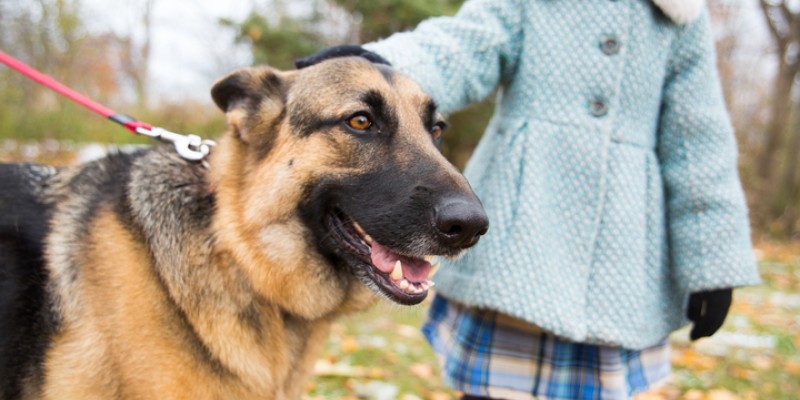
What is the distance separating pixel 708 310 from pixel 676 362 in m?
3.24

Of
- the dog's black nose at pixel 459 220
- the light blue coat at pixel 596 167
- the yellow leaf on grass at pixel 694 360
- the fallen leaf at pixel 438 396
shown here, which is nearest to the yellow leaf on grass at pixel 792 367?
the yellow leaf on grass at pixel 694 360

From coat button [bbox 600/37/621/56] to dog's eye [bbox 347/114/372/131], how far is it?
108 centimetres

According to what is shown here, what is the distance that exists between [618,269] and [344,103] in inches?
51.3

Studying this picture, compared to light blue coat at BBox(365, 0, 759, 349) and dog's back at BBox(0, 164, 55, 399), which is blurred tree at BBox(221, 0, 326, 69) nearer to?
light blue coat at BBox(365, 0, 759, 349)

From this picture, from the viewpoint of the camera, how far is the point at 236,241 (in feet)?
7.35

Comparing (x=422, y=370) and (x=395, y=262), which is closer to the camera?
(x=395, y=262)

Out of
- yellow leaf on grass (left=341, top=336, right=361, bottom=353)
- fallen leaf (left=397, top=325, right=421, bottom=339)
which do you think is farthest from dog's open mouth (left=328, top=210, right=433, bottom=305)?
fallen leaf (left=397, top=325, right=421, bottom=339)

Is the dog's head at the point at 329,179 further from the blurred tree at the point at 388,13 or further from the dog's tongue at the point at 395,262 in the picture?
the blurred tree at the point at 388,13

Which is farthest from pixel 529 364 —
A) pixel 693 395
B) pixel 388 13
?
pixel 388 13

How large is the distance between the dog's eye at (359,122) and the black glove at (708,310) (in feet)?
5.03

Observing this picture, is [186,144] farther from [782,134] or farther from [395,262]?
[782,134]

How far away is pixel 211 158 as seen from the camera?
243 centimetres

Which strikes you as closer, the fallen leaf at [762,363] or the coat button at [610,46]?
the coat button at [610,46]

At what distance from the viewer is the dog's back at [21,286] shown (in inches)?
79.2
